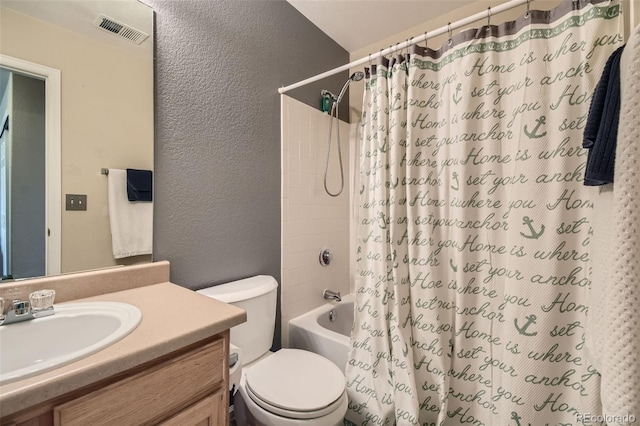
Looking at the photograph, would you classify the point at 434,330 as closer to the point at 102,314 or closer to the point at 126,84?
the point at 102,314

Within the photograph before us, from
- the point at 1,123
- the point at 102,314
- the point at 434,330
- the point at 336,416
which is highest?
the point at 1,123

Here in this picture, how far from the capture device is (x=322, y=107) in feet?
6.48

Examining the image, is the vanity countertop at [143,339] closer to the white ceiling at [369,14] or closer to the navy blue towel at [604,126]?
the navy blue towel at [604,126]

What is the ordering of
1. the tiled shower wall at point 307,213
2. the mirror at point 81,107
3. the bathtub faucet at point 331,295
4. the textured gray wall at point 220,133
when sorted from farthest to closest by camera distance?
the bathtub faucet at point 331,295 < the tiled shower wall at point 307,213 < the textured gray wall at point 220,133 < the mirror at point 81,107

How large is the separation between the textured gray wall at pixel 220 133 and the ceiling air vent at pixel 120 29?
8 cm

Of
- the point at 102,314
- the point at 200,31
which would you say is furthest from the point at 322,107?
the point at 102,314

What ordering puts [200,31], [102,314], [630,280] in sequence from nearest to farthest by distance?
1. [630,280]
2. [102,314]
3. [200,31]

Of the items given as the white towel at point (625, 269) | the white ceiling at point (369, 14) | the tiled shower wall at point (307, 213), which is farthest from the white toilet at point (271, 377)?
the white ceiling at point (369, 14)

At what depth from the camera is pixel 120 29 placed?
1056mm

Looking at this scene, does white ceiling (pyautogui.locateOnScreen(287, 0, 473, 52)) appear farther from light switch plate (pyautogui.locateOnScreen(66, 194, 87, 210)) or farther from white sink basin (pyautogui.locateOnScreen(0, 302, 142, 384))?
white sink basin (pyautogui.locateOnScreen(0, 302, 142, 384))

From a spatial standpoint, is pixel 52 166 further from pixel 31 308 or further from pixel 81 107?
pixel 31 308

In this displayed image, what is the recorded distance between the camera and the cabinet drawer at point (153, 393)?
54cm

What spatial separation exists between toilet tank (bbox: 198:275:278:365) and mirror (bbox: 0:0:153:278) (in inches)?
14.6

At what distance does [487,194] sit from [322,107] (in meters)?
1.27
